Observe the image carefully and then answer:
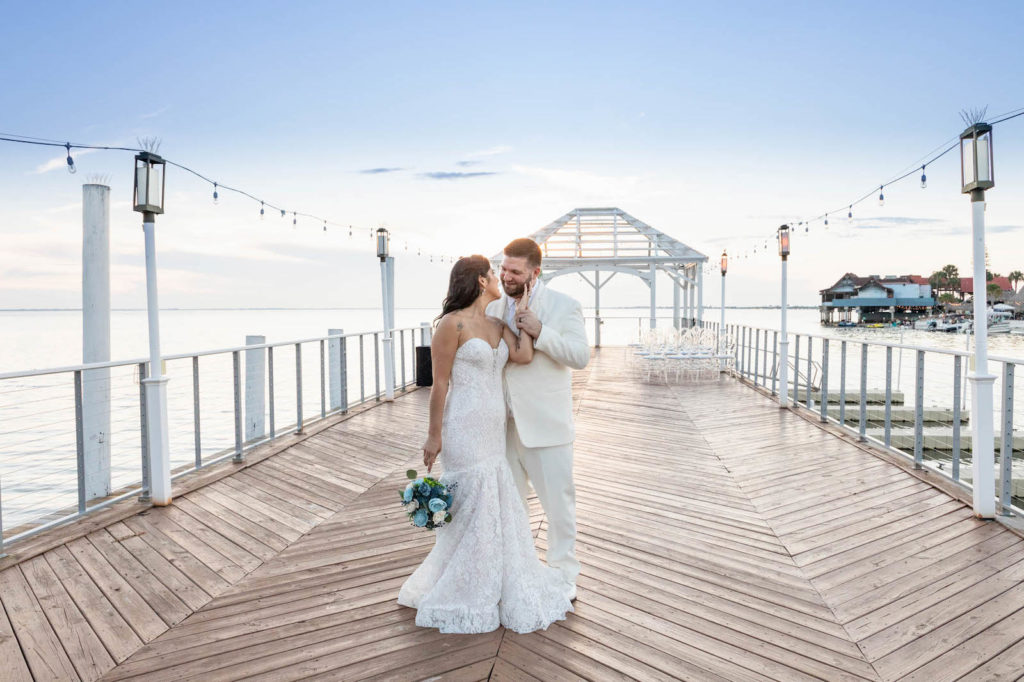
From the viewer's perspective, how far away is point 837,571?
276cm

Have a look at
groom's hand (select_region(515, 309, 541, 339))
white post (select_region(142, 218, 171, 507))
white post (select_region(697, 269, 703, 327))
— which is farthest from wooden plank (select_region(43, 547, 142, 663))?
white post (select_region(697, 269, 703, 327))

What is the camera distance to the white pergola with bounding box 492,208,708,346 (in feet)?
50.7

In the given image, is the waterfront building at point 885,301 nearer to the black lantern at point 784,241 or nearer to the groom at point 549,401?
the black lantern at point 784,241

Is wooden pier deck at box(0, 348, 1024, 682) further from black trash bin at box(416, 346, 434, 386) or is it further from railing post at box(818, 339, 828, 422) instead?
black trash bin at box(416, 346, 434, 386)

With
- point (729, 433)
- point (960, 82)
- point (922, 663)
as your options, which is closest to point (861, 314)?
point (960, 82)

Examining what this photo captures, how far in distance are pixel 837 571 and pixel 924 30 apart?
9.87 m

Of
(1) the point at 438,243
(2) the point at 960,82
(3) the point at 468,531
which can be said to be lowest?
(3) the point at 468,531

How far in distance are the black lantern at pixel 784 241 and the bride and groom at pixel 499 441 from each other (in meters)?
6.45

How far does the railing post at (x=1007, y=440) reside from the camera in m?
3.36

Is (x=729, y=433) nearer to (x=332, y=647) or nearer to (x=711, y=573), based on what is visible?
(x=711, y=573)

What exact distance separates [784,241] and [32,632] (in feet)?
26.5

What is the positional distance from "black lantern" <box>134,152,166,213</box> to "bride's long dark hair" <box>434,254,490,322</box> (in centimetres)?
266

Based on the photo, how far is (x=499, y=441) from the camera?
7.70 feet

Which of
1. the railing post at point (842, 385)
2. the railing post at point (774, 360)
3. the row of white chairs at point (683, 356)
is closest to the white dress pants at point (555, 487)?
the railing post at point (842, 385)
